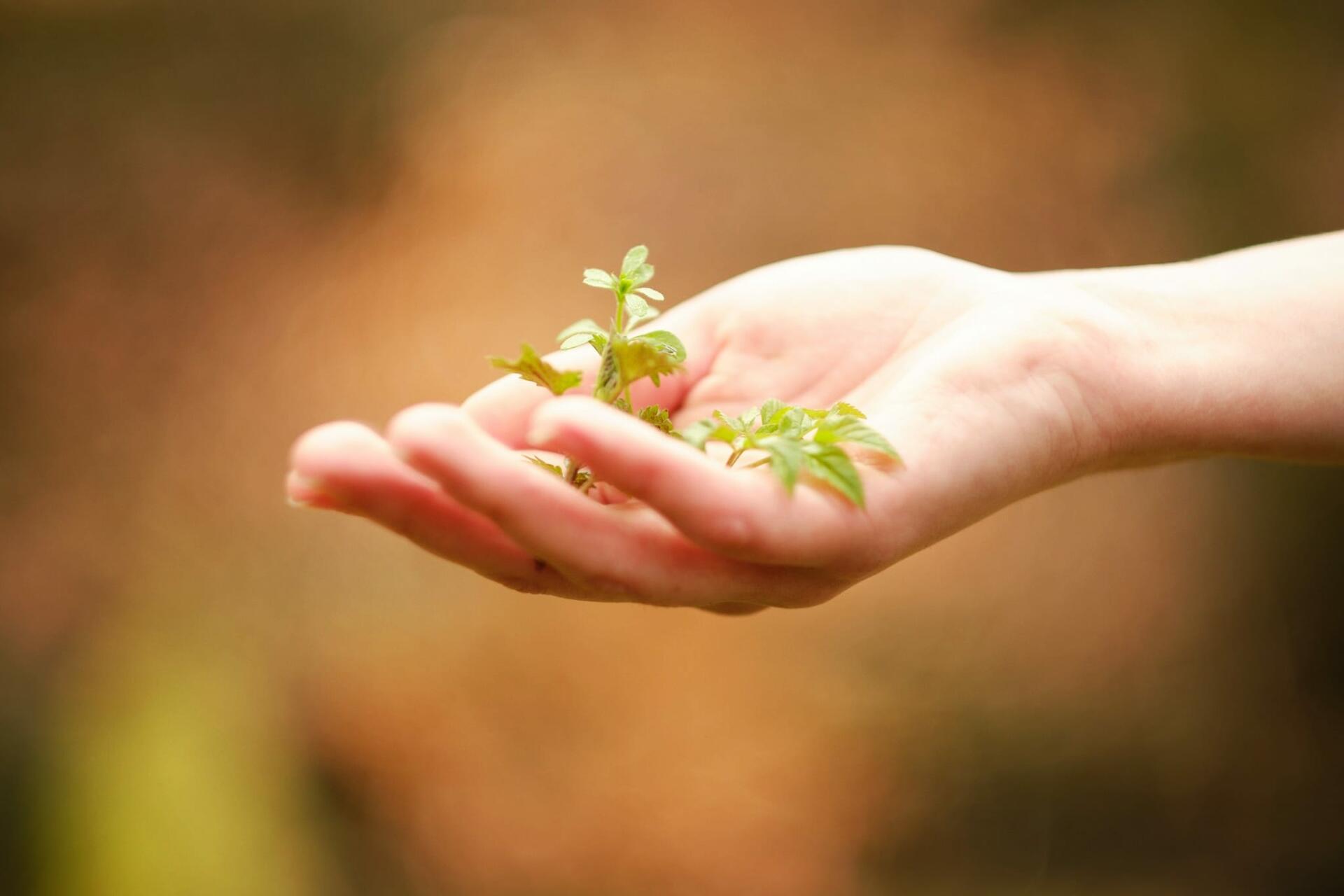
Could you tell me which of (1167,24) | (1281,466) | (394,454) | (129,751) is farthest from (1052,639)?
(129,751)

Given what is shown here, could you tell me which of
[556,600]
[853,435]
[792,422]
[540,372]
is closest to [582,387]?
[540,372]

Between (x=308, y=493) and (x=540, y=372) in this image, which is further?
(x=540, y=372)

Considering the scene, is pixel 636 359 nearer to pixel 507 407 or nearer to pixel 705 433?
pixel 705 433

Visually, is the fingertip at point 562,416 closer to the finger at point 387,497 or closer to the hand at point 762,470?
the hand at point 762,470

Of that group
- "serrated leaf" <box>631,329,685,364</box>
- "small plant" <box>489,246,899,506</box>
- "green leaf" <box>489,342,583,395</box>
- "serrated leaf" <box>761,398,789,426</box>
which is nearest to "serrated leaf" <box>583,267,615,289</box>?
"small plant" <box>489,246,899,506</box>

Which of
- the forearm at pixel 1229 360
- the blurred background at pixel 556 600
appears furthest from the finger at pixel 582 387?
the blurred background at pixel 556 600

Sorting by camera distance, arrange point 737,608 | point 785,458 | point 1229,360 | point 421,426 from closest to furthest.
→ 1. point 421,426
2. point 785,458
3. point 737,608
4. point 1229,360
